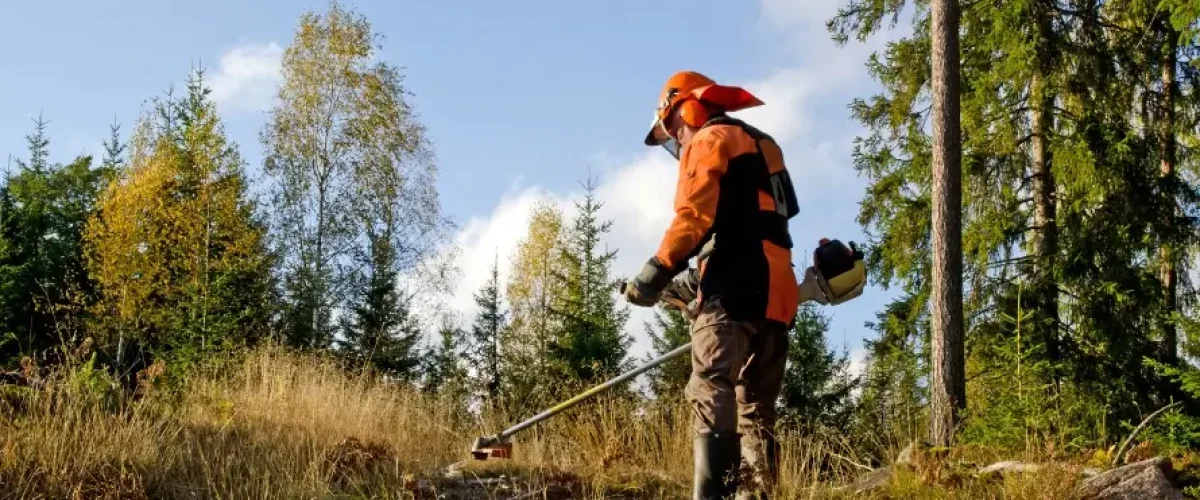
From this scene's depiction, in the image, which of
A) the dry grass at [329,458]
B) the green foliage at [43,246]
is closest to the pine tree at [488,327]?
the green foliage at [43,246]

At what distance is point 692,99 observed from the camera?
518cm

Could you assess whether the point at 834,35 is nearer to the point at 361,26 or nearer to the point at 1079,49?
the point at 1079,49

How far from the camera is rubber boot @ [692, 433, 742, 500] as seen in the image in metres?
4.75

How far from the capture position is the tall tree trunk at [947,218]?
35.5ft

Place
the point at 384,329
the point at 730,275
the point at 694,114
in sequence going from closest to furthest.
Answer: the point at 730,275 < the point at 694,114 < the point at 384,329

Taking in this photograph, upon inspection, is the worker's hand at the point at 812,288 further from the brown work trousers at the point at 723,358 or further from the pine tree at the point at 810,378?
the pine tree at the point at 810,378

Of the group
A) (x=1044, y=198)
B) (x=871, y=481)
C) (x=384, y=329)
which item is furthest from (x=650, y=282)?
(x=384, y=329)

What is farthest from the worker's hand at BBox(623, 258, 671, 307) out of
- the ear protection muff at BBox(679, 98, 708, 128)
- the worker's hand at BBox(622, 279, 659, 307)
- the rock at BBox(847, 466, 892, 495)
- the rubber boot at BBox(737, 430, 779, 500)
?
the rock at BBox(847, 466, 892, 495)

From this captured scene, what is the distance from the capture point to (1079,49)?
13.8m

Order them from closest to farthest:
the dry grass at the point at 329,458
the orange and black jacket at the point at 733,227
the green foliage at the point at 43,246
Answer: the orange and black jacket at the point at 733,227 < the dry grass at the point at 329,458 < the green foliage at the point at 43,246

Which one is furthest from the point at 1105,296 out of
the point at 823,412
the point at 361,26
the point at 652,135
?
the point at 361,26

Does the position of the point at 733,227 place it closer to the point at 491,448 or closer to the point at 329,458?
the point at 491,448

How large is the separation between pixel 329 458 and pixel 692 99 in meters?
3.17

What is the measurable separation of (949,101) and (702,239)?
715 cm
